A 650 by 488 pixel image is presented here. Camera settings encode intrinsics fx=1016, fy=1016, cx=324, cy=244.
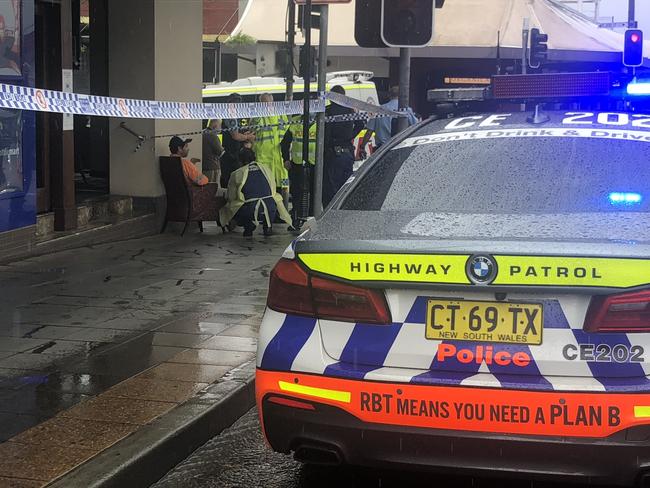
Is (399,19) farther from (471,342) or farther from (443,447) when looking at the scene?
(443,447)

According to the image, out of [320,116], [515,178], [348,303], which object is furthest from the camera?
[320,116]

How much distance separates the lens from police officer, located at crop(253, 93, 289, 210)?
13906 millimetres

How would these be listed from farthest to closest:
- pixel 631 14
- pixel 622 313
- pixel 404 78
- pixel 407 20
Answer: pixel 631 14
pixel 404 78
pixel 407 20
pixel 622 313

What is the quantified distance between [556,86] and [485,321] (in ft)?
6.67

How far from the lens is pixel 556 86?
5.14m

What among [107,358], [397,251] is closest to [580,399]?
[397,251]

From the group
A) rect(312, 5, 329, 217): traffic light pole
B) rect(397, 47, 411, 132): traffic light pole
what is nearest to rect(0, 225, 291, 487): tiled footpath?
rect(312, 5, 329, 217): traffic light pole

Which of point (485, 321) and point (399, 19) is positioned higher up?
point (399, 19)

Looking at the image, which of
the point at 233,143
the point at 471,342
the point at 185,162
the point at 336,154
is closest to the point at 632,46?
the point at 336,154

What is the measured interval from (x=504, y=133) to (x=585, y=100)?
0.76 meters

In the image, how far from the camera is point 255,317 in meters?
7.53

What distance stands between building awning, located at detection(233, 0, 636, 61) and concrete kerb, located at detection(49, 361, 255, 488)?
29.3 meters

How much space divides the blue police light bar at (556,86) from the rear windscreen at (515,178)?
2.28 feet

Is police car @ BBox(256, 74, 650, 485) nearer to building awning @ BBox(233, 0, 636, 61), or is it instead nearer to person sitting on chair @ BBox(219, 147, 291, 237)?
person sitting on chair @ BBox(219, 147, 291, 237)
